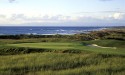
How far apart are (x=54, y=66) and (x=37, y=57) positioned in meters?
2.89

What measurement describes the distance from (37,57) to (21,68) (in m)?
3.50

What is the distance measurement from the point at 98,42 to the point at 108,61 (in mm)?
13213

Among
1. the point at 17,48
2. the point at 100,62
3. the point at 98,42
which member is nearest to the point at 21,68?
the point at 100,62

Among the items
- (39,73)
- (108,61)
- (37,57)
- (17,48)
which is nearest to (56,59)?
(37,57)

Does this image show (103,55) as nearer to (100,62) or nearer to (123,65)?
(100,62)

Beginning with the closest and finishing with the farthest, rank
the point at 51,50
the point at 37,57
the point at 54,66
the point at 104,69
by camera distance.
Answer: the point at 104,69 → the point at 54,66 → the point at 37,57 → the point at 51,50

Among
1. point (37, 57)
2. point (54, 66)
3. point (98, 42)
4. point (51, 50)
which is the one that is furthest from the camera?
point (98, 42)

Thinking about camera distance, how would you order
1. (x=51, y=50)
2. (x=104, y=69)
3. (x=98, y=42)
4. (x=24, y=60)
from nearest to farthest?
(x=104, y=69) → (x=24, y=60) → (x=51, y=50) → (x=98, y=42)

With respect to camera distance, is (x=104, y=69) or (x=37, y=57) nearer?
(x=104, y=69)

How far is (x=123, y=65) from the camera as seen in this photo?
16875 millimetres

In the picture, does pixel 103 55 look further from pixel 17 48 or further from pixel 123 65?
pixel 17 48

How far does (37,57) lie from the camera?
19328mm

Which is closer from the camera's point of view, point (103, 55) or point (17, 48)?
point (103, 55)

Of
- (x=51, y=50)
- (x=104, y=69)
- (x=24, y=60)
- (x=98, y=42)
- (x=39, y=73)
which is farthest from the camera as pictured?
(x=98, y=42)
